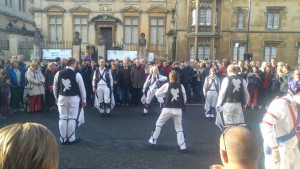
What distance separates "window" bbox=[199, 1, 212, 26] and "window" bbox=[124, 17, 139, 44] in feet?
24.5

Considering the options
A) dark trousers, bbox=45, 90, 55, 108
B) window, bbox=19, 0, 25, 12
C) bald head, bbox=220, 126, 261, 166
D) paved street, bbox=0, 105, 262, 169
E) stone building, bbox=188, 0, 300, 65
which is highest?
window, bbox=19, 0, 25, 12

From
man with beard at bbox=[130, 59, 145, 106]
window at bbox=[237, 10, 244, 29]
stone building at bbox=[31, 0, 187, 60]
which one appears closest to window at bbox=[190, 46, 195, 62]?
stone building at bbox=[31, 0, 187, 60]

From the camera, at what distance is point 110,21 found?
102 ft

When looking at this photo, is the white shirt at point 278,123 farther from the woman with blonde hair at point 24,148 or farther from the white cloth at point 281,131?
the woman with blonde hair at point 24,148

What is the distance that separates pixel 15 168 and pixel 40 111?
11.3m

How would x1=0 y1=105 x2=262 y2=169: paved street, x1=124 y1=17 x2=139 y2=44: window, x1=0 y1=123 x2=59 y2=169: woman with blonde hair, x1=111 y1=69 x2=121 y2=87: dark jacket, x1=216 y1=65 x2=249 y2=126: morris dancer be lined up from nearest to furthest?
x1=0 y1=123 x2=59 y2=169: woman with blonde hair, x1=0 y1=105 x2=262 y2=169: paved street, x1=216 y1=65 x2=249 y2=126: morris dancer, x1=111 y1=69 x2=121 y2=87: dark jacket, x1=124 y1=17 x2=139 y2=44: window

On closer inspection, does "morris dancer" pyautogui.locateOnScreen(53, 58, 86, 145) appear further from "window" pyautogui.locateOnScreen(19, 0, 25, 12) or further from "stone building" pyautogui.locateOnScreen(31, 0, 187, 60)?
"window" pyautogui.locateOnScreen(19, 0, 25, 12)

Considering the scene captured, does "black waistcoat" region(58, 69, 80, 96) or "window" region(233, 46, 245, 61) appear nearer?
"black waistcoat" region(58, 69, 80, 96)

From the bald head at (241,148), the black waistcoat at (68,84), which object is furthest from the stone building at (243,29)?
the bald head at (241,148)

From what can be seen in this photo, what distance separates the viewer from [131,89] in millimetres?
13992

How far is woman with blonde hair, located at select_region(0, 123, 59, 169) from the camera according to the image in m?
1.47

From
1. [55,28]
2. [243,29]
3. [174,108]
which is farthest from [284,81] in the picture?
[55,28]

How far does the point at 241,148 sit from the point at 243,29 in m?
28.4

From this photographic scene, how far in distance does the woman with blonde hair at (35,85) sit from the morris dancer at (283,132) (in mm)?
9526
